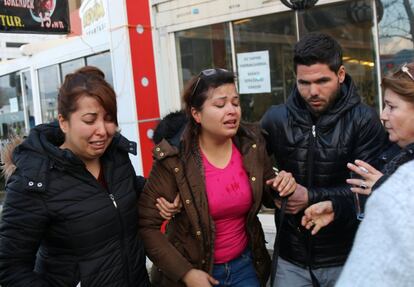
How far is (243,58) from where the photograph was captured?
6.39 m

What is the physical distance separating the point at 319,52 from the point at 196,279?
4.49 ft

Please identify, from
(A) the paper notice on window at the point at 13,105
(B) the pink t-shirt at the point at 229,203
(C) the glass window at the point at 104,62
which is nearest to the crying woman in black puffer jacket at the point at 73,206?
(B) the pink t-shirt at the point at 229,203

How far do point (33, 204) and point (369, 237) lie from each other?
1674 mm

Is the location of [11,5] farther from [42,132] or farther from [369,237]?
[369,237]

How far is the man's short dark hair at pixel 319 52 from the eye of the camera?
234cm

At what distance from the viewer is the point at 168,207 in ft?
7.62

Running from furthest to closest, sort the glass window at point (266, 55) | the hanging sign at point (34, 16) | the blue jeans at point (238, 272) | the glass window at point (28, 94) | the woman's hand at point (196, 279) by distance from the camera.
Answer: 1. the glass window at point (28, 94)
2. the hanging sign at point (34, 16)
3. the glass window at point (266, 55)
4. the blue jeans at point (238, 272)
5. the woman's hand at point (196, 279)

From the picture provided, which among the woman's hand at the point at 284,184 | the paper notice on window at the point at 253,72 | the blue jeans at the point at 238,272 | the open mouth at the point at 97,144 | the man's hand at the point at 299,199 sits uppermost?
the paper notice on window at the point at 253,72

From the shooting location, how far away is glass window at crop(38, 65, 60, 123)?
9453mm

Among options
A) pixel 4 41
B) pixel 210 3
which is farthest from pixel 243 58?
pixel 4 41

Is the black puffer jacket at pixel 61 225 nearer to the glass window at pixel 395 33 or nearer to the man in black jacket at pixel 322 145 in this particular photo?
the man in black jacket at pixel 322 145

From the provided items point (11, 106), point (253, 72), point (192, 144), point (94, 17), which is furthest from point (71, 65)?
point (192, 144)

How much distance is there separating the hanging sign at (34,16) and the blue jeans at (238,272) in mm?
5840

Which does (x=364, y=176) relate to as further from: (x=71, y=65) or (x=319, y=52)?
(x=71, y=65)
